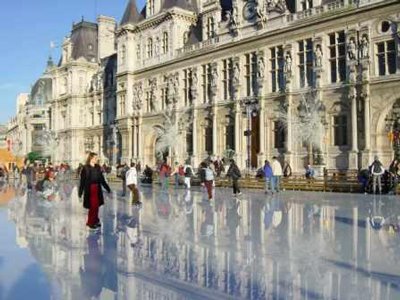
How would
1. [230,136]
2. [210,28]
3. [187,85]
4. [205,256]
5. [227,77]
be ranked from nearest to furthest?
[205,256] → [230,136] → [227,77] → [210,28] → [187,85]

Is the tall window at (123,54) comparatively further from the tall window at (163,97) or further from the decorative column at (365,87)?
the decorative column at (365,87)

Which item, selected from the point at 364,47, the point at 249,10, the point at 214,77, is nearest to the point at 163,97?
the point at 214,77

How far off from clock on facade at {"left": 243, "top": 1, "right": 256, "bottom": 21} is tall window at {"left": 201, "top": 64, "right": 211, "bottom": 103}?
526 cm

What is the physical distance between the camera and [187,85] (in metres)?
43.2

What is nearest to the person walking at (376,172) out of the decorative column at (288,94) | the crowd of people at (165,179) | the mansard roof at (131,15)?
the crowd of people at (165,179)

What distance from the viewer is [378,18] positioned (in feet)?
96.5

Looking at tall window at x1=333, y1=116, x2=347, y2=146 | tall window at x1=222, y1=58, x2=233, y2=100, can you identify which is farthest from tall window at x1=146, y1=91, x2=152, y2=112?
tall window at x1=333, y1=116, x2=347, y2=146

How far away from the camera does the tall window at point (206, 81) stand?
40969mm

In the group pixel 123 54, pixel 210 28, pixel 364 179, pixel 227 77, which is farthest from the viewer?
pixel 123 54

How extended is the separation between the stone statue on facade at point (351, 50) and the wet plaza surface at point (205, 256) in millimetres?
17799

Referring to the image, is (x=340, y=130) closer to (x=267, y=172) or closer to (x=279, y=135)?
(x=279, y=135)

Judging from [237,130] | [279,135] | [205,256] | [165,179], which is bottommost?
[205,256]

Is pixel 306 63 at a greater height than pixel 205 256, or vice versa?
pixel 306 63

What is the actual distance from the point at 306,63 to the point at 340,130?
543 centimetres
